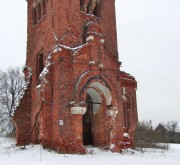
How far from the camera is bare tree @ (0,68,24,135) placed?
32.7 m

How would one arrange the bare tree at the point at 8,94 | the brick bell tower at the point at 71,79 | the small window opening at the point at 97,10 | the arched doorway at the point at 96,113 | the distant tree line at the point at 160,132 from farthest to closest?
the distant tree line at the point at 160,132 < the bare tree at the point at 8,94 < the small window opening at the point at 97,10 < the arched doorway at the point at 96,113 < the brick bell tower at the point at 71,79

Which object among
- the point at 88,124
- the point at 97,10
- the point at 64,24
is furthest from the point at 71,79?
the point at 97,10

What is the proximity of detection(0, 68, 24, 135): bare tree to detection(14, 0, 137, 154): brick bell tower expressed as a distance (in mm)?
14223

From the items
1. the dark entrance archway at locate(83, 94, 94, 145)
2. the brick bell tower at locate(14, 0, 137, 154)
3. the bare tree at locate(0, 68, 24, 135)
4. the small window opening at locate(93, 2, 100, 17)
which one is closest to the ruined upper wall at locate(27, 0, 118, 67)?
the brick bell tower at locate(14, 0, 137, 154)

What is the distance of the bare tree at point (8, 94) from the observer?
32719mm

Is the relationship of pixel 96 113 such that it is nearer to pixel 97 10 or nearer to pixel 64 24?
pixel 64 24

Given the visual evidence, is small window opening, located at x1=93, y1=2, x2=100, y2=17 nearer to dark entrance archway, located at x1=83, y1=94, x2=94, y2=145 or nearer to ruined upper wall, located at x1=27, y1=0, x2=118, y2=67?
ruined upper wall, located at x1=27, y1=0, x2=118, y2=67

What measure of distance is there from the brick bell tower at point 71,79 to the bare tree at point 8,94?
14.2 m

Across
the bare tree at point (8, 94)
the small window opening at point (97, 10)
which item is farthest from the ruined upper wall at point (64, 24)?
the bare tree at point (8, 94)

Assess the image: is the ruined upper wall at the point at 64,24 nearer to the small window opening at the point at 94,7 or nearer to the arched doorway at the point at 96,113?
the small window opening at the point at 94,7

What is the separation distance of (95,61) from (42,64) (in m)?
3.84

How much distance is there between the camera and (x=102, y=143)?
16.5 meters

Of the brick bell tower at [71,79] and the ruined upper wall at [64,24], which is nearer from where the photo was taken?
the brick bell tower at [71,79]

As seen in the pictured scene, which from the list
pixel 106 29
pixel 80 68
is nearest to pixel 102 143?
pixel 80 68
